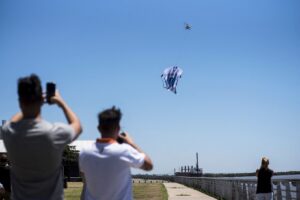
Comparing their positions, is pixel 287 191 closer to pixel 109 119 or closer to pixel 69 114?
pixel 109 119

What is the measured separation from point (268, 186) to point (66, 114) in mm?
8986

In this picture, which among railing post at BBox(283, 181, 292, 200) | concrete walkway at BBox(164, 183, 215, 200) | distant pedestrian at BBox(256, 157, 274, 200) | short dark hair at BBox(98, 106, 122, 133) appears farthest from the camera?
concrete walkway at BBox(164, 183, 215, 200)

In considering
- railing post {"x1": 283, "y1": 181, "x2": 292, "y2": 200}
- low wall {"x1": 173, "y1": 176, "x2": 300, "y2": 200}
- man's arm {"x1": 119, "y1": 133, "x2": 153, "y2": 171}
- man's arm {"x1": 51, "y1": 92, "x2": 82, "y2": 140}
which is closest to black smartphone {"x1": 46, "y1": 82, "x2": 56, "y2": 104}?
man's arm {"x1": 51, "y1": 92, "x2": 82, "y2": 140}

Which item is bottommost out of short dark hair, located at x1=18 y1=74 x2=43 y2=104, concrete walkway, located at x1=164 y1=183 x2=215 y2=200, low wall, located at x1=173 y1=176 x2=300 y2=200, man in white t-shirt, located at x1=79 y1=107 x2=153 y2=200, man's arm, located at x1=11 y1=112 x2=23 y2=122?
concrete walkway, located at x1=164 y1=183 x2=215 y2=200

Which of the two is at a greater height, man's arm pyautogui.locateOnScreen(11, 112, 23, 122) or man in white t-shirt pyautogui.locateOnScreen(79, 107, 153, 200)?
man's arm pyautogui.locateOnScreen(11, 112, 23, 122)

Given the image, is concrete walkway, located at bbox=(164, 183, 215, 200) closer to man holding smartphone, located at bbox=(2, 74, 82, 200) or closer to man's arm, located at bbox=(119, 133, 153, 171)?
man's arm, located at bbox=(119, 133, 153, 171)

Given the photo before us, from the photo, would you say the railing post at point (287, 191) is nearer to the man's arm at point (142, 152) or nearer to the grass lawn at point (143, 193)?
the man's arm at point (142, 152)

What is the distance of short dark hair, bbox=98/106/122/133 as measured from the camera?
428cm

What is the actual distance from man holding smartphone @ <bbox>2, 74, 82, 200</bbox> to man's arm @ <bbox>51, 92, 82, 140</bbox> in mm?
73

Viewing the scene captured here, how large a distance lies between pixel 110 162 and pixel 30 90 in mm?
909

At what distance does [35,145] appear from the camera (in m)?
3.71

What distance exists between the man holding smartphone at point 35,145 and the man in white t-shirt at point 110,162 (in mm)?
512

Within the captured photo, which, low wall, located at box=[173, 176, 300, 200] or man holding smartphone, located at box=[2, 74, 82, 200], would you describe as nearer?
man holding smartphone, located at box=[2, 74, 82, 200]

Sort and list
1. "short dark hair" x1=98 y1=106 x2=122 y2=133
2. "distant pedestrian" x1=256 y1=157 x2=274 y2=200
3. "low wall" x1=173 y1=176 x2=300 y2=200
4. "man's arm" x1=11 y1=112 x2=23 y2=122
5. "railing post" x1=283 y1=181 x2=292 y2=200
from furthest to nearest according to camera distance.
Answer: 1. "railing post" x1=283 y1=181 x2=292 y2=200
2. "low wall" x1=173 y1=176 x2=300 y2=200
3. "distant pedestrian" x1=256 y1=157 x2=274 y2=200
4. "short dark hair" x1=98 y1=106 x2=122 y2=133
5. "man's arm" x1=11 y1=112 x2=23 y2=122
